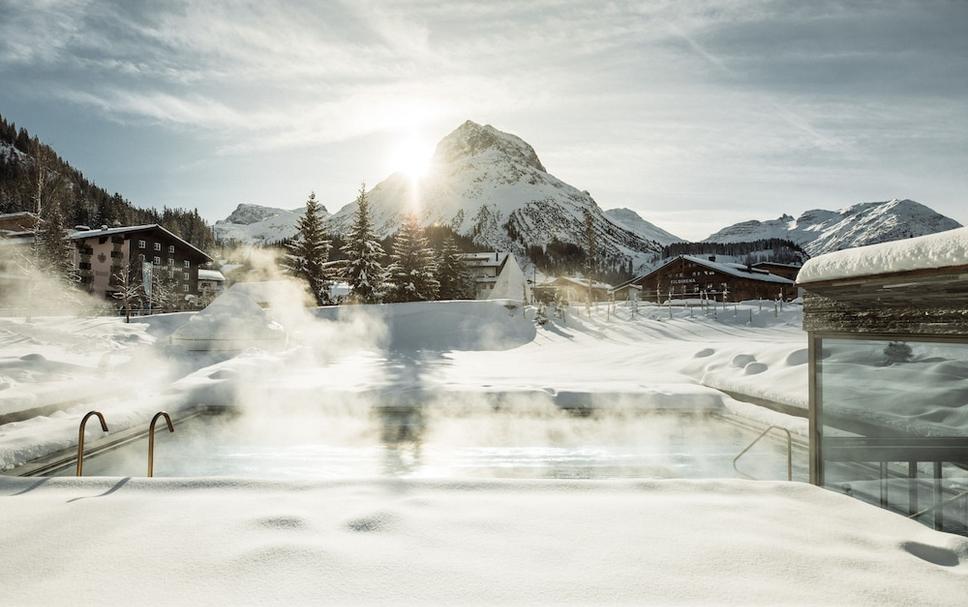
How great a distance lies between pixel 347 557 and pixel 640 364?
12625 mm

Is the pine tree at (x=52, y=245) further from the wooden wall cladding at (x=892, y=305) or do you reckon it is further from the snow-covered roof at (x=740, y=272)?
the snow-covered roof at (x=740, y=272)

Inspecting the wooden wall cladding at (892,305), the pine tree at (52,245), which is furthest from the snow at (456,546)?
the pine tree at (52,245)

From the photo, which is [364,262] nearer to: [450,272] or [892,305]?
[450,272]

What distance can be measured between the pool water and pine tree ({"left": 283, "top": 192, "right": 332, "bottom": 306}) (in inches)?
732

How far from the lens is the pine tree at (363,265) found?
89.9 ft

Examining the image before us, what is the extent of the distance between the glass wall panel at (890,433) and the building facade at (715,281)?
3738cm

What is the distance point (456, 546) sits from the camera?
3.00 metres

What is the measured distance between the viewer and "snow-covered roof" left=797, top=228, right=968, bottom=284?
2961mm

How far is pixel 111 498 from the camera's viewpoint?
366 cm

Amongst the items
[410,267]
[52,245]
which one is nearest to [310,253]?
[410,267]

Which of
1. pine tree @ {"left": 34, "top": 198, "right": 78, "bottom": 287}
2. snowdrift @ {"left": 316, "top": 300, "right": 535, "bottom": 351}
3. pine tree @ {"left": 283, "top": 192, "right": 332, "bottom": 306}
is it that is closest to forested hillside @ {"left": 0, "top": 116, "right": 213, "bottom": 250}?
pine tree @ {"left": 34, "top": 198, "right": 78, "bottom": 287}

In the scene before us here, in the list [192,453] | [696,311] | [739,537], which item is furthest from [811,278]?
[696,311]

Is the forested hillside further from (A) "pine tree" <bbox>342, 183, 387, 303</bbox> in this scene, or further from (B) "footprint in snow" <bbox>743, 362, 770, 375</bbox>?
(B) "footprint in snow" <bbox>743, 362, 770, 375</bbox>

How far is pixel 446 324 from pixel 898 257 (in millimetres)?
20832
